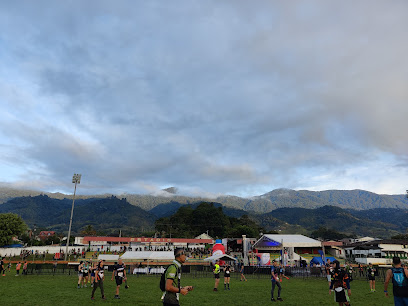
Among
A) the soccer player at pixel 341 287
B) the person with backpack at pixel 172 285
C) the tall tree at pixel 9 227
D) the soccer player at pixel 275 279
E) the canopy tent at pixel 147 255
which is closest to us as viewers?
the person with backpack at pixel 172 285

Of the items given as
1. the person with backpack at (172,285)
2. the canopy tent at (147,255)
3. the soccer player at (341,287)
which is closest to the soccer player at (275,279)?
the soccer player at (341,287)

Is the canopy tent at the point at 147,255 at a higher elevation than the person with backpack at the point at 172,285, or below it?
below

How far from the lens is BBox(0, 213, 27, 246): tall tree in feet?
213

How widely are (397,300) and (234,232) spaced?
107525 mm

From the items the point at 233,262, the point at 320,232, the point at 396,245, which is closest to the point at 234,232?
the point at 396,245

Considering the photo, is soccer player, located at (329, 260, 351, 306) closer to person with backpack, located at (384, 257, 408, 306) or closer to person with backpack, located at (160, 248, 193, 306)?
person with backpack, located at (384, 257, 408, 306)

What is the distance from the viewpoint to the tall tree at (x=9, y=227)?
64875mm

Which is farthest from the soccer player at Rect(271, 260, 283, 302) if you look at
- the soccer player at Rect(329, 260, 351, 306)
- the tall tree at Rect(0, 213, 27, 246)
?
the tall tree at Rect(0, 213, 27, 246)

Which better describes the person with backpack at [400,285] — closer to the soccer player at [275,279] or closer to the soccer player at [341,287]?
the soccer player at [341,287]

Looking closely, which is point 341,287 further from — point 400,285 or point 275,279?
point 275,279

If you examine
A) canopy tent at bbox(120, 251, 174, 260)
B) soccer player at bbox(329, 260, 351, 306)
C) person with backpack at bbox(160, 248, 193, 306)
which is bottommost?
canopy tent at bbox(120, 251, 174, 260)

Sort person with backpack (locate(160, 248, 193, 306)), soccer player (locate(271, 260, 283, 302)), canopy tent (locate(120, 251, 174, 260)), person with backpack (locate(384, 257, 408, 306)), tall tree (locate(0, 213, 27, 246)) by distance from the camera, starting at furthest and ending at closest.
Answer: tall tree (locate(0, 213, 27, 246))
canopy tent (locate(120, 251, 174, 260))
soccer player (locate(271, 260, 283, 302))
person with backpack (locate(384, 257, 408, 306))
person with backpack (locate(160, 248, 193, 306))

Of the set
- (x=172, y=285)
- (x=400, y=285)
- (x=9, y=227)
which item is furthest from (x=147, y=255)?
(x=9, y=227)

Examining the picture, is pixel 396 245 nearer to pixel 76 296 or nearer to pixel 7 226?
pixel 76 296
